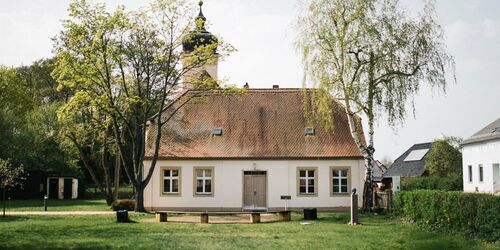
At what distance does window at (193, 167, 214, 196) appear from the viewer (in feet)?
102

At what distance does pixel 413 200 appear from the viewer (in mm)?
22297

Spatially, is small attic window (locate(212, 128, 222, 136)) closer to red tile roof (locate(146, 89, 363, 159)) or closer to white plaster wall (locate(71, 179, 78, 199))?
red tile roof (locate(146, 89, 363, 159))

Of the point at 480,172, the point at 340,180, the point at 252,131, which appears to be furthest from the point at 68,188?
the point at 480,172

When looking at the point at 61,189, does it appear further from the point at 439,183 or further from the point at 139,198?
the point at 439,183

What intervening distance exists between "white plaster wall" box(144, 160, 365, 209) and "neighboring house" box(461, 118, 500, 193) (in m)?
10.7

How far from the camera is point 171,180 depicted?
3116cm

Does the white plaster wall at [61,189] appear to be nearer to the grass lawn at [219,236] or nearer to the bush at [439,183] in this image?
the grass lawn at [219,236]

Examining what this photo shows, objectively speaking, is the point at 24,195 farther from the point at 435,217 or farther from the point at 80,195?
the point at 435,217

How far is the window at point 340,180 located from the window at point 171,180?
26.6 ft

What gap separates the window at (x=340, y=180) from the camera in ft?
102

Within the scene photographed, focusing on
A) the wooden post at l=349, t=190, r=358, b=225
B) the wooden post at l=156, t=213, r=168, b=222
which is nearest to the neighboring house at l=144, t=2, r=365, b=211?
the wooden post at l=156, t=213, r=168, b=222

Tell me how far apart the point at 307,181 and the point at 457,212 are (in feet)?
45.8

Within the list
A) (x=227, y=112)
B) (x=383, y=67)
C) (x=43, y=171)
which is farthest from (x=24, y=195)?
(x=383, y=67)

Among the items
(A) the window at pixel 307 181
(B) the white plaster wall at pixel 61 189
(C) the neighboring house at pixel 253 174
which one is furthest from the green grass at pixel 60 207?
(B) the white plaster wall at pixel 61 189
